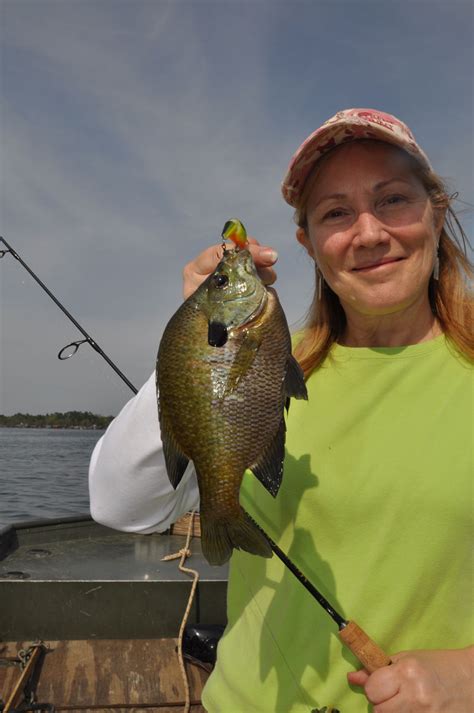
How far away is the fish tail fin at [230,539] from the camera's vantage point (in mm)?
1580

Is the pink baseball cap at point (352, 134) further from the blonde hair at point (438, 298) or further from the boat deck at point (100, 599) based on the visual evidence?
the boat deck at point (100, 599)

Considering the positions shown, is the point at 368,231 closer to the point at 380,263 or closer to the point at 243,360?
the point at 380,263

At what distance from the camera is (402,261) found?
6.58 feet

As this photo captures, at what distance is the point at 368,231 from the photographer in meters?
1.97

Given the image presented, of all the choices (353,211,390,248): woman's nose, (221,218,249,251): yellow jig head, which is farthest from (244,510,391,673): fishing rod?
(353,211,390,248): woman's nose

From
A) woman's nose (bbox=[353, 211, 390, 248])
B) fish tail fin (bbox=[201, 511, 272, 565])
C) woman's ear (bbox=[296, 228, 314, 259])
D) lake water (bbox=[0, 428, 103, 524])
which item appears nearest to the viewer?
fish tail fin (bbox=[201, 511, 272, 565])

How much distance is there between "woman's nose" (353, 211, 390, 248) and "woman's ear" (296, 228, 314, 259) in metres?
0.29

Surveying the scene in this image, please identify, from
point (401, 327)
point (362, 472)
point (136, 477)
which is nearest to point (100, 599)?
point (136, 477)

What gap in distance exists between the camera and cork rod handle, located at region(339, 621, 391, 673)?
67.4 inches

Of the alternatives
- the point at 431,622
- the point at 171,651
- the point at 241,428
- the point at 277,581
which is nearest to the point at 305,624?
the point at 277,581

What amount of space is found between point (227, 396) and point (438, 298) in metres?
1.01

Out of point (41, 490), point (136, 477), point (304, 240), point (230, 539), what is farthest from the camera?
point (41, 490)

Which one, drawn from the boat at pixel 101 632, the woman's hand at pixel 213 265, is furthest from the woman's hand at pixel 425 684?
the boat at pixel 101 632

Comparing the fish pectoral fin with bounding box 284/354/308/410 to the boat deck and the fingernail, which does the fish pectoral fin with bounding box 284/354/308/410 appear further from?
the boat deck
